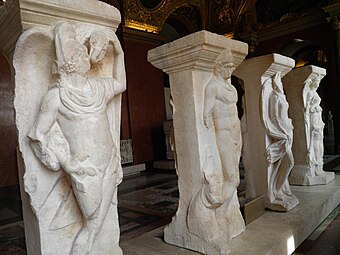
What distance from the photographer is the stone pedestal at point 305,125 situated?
4559 mm

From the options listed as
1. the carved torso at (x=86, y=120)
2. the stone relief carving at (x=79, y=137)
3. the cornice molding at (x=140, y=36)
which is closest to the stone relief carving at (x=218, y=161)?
the stone relief carving at (x=79, y=137)

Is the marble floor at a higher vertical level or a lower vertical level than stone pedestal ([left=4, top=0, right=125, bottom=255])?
lower

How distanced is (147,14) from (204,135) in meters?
7.71

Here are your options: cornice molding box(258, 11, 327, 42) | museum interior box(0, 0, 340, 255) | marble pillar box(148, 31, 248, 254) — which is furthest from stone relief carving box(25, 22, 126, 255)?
cornice molding box(258, 11, 327, 42)

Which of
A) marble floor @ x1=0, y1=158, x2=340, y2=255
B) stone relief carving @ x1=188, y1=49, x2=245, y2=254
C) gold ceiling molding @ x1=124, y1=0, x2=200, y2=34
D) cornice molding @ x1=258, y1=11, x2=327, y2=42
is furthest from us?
cornice molding @ x1=258, y1=11, x2=327, y2=42

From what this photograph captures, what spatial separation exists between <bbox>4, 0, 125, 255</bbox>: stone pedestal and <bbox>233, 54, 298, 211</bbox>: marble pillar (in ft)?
7.16

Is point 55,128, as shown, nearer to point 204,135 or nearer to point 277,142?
point 204,135

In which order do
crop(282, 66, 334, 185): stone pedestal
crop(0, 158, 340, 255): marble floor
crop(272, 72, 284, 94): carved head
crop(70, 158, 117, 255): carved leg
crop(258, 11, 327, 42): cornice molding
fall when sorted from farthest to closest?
crop(258, 11, 327, 42): cornice molding < crop(282, 66, 334, 185): stone pedestal < crop(272, 72, 284, 94): carved head < crop(0, 158, 340, 255): marble floor < crop(70, 158, 117, 255): carved leg

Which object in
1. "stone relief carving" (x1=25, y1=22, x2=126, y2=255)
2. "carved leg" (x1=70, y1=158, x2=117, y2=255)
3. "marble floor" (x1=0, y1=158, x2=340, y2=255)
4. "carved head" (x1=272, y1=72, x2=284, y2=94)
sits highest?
"carved head" (x1=272, y1=72, x2=284, y2=94)

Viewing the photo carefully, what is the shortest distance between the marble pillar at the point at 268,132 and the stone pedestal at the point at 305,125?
1.11 m

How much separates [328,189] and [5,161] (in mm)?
6112

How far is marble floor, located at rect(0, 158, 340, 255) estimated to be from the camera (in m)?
3.01

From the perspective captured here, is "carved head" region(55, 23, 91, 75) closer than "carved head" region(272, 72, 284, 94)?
Yes

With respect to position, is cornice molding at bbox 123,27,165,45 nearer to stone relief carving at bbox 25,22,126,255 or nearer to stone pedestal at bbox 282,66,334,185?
stone pedestal at bbox 282,66,334,185
